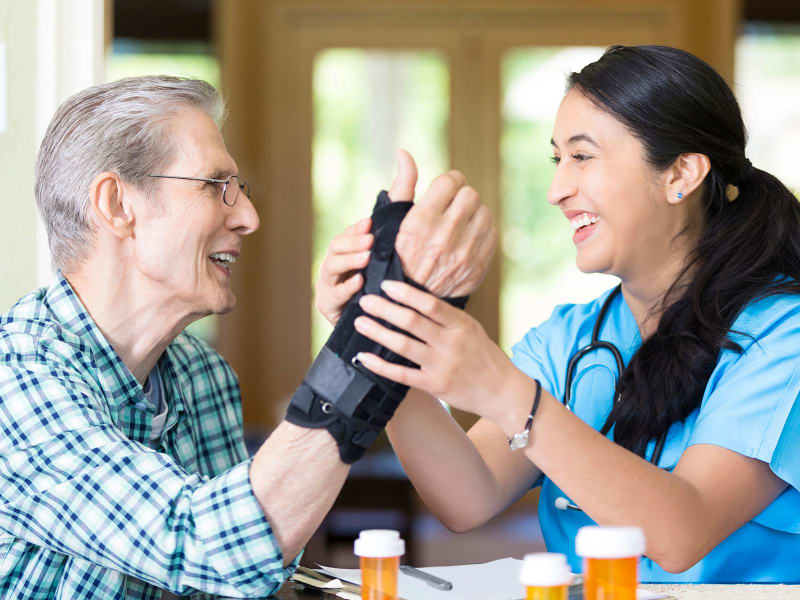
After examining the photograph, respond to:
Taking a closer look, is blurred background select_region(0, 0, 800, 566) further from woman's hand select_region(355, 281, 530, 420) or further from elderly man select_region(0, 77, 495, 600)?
woman's hand select_region(355, 281, 530, 420)

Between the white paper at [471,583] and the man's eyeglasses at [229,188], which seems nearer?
the white paper at [471,583]

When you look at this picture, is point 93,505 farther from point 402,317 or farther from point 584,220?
point 584,220

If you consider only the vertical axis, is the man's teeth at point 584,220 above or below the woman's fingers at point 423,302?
above

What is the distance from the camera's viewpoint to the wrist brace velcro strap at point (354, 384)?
113cm

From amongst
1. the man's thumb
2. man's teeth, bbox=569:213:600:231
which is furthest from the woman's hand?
man's teeth, bbox=569:213:600:231

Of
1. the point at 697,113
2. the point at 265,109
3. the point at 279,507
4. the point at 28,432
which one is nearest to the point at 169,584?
the point at 279,507

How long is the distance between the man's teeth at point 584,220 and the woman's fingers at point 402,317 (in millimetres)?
658

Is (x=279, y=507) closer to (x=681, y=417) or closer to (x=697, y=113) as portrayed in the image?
(x=681, y=417)

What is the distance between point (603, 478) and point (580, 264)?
1.76 feet

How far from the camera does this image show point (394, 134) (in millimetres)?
6551

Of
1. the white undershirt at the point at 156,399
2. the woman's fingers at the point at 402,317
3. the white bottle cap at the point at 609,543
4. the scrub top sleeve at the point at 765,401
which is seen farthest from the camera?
the white undershirt at the point at 156,399

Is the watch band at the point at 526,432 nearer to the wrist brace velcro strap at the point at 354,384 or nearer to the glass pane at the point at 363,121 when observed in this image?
the wrist brace velcro strap at the point at 354,384

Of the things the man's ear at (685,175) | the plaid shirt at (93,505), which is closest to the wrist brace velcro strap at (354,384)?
the plaid shirt at (93,505)

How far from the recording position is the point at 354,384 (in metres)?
1.13
